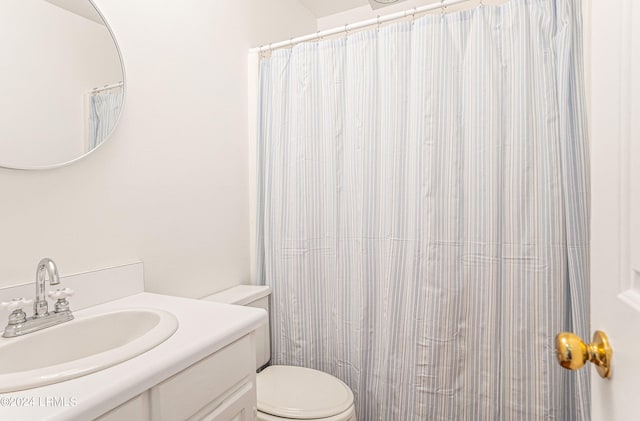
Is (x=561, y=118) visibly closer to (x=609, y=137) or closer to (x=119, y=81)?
(x=609, y=137)

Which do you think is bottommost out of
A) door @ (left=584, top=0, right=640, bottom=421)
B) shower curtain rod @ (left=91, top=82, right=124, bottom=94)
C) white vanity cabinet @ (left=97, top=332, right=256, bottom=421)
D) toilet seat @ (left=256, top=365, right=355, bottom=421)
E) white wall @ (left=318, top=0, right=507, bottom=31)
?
toilet seat @ (left=256, top=365, right=355, bottom=421)

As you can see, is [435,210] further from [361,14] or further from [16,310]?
[361,14]

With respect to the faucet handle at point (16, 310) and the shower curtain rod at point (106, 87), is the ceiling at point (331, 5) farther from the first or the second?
the faucet handle at point (16, 310)

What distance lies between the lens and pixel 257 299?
5.47 ft

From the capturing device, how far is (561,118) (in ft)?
4.06

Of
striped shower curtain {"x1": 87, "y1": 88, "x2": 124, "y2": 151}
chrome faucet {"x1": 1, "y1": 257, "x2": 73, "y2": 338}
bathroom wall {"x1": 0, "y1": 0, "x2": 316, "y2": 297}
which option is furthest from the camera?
striped shower curtain {"x1": 87, "y1": 88, "x2": 124, "y2": 151}

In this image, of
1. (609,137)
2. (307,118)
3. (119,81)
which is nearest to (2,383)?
(119,81)

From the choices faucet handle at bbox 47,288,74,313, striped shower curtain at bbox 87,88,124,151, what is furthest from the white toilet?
striped shower curtain at bbox 87,88,124,151

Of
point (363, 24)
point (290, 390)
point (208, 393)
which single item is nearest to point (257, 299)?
point (290, 390)

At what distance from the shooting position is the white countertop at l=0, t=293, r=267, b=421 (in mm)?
584

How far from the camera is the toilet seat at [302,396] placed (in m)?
1.25

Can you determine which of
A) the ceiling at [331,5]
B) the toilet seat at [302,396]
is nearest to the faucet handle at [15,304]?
the toilet seat at [302,396]

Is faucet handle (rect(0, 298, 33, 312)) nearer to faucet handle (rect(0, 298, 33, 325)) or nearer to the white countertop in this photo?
faucet handle (rect(0, 298, 33, 325))

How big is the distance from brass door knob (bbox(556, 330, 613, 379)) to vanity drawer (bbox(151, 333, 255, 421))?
0.72 m
